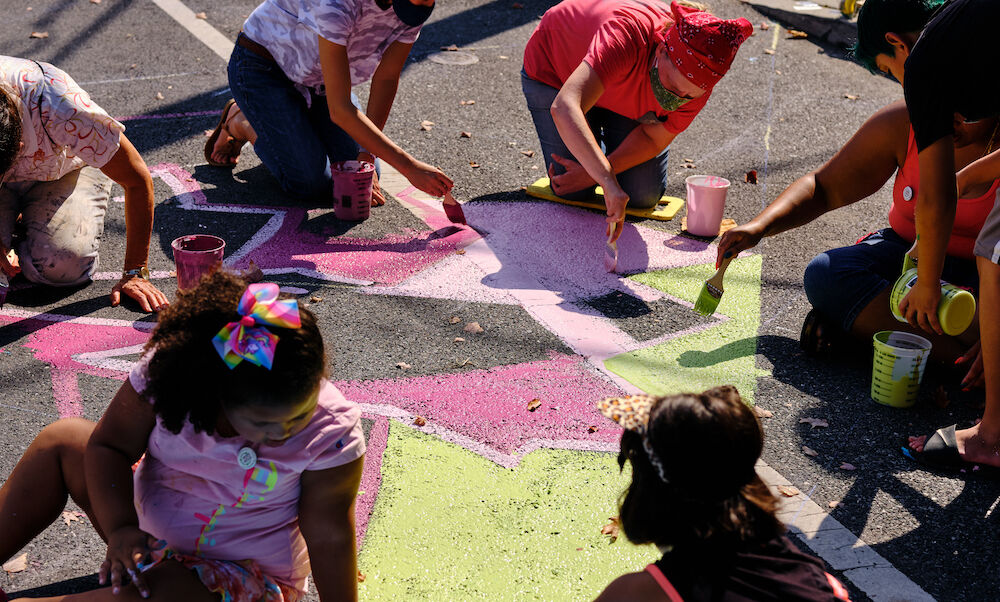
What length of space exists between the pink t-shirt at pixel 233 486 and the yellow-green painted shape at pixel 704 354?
65.3 inches

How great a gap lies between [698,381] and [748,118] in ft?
11.4

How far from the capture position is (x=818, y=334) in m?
3.74

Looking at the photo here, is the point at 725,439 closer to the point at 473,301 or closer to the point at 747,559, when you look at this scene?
the point at 747,559

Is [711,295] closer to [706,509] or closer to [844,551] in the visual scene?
[844,551]

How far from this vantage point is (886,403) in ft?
11.3

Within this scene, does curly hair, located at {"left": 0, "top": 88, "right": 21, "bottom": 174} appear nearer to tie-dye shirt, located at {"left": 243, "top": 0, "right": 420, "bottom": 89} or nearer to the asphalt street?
the asphalt street

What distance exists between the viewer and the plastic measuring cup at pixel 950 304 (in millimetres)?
3137

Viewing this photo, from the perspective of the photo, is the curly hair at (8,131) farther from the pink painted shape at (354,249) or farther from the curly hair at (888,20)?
the curly hair at (888,20)

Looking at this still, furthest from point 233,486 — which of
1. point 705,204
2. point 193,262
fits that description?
point 705,204

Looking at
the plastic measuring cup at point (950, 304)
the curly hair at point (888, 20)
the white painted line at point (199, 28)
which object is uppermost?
the curly hair at point (888, 20)

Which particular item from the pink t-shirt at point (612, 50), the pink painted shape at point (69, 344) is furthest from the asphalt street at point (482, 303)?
the pink t-shirt at point (612, 50)

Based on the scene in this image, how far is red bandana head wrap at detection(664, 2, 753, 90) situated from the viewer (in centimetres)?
402

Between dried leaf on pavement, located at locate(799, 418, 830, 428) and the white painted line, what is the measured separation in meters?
5.45

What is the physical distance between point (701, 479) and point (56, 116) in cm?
287
